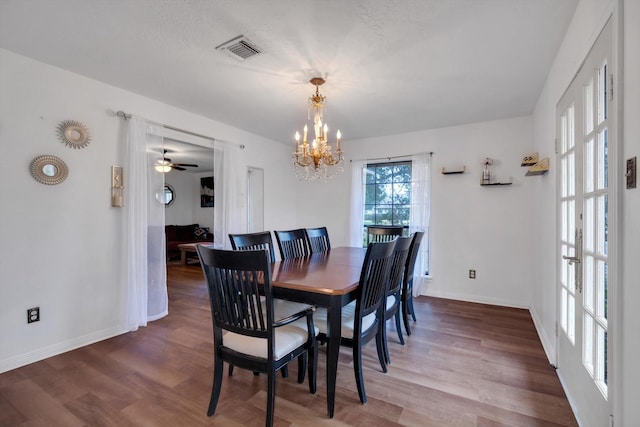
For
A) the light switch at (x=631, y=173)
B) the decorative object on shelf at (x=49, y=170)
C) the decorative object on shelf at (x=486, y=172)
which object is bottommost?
the light switch at (x=631, y=173)

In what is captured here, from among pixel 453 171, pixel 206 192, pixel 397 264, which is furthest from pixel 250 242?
pixel 206 192

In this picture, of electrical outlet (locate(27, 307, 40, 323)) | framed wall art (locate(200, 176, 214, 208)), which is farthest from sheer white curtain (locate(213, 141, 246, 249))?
framed wall art (locate(200, 176, 214, 208))

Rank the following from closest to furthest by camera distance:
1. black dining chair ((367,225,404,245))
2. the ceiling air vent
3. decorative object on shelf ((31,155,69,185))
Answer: the ceiling air vent
decorative object on shelf ((31,155,69,185))
black dining chair ((367,225,404,245))

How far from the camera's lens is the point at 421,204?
13.7ft

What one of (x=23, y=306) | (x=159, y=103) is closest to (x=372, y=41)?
(x=159, y=103)

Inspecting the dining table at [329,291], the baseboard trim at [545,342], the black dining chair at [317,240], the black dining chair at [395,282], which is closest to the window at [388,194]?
the black dining chair at [317,240]

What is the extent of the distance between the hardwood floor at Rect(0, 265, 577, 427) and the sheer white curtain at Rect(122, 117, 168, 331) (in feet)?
1.33

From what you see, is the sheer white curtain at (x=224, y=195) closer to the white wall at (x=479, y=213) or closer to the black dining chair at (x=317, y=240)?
the black dining chair at (x=317, y=240)

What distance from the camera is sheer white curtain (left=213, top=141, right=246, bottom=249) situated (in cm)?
387

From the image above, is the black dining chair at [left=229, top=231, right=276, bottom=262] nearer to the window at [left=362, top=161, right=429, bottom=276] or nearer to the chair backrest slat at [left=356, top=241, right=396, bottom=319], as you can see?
the chair backrest slat at [left=356, top=241, right=396, bottom=319]

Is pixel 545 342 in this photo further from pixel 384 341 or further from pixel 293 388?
pixel 293 388

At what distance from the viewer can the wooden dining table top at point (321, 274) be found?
67.4 inches

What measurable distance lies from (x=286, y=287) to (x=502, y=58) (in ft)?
7.88

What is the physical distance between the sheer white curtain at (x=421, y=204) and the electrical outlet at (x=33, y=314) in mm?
4101
